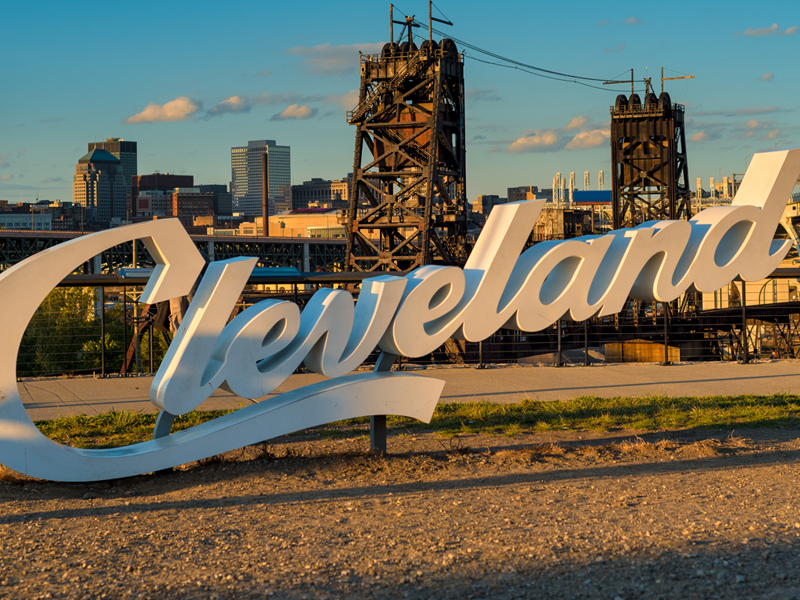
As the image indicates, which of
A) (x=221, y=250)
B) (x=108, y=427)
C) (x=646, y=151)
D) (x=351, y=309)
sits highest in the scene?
(x=646, y=151)

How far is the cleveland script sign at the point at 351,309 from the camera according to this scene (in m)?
6.00

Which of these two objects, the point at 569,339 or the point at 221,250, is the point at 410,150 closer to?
the point at 569,339

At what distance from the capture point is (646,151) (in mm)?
50719

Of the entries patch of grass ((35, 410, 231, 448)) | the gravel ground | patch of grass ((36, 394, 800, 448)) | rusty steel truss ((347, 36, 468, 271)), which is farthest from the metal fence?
the gravel ground

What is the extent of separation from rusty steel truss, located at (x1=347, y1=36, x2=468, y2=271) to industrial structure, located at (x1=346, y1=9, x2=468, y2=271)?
0.05m

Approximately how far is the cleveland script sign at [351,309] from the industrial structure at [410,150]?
32.3 m

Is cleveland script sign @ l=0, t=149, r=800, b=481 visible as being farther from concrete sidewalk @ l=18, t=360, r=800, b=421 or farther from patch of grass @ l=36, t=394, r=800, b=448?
concrete sidewalk @ l=18, t=360, r=800, b=421

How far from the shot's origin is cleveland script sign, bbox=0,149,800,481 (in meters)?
6.00

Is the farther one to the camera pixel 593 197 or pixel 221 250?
pixel 593 197

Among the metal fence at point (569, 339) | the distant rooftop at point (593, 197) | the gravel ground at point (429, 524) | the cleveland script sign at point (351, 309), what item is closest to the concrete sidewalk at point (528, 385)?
the gravel ground at point (429, 524)

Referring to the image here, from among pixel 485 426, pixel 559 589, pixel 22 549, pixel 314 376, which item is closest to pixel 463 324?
pixel 485 426

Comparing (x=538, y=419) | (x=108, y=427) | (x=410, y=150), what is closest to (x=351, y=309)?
(x=538, y=419)

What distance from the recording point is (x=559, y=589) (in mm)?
4062

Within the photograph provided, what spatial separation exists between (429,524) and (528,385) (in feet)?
18.9
